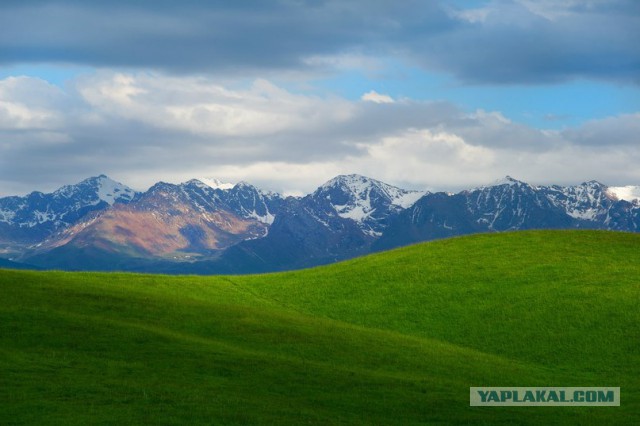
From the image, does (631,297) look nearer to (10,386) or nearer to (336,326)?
(336,326)

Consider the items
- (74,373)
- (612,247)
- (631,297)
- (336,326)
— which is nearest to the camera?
(74,373)

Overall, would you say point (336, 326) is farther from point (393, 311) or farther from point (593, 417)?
point (593, 417)

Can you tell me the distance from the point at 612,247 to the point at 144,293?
5345 cm

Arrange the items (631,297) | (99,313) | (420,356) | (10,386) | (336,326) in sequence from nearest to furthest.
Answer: (10,386), (420,356), (99,313), (336,326), (631,297)

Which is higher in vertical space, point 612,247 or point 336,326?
point 612,247

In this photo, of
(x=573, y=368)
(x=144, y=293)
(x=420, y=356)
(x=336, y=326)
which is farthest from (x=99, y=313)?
(x=573, y=368)

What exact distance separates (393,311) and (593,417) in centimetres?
3668

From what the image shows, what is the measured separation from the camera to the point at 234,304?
8562 cm

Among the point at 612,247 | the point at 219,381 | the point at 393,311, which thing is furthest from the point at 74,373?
the point at 612,247

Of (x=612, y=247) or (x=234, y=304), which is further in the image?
(x=612, y=247)

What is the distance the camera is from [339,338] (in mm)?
69875

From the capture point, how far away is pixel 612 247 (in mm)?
106000

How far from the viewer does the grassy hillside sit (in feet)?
159

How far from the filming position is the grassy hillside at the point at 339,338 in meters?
48.4
